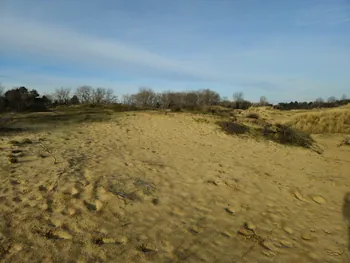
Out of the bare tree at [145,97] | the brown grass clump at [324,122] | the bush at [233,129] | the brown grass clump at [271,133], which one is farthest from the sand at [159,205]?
the bare tree at [145,97]

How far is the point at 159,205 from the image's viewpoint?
5918 mm

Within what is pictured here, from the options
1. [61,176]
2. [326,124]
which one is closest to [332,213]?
[61,176]

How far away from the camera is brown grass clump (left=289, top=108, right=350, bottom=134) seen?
81.5 ft

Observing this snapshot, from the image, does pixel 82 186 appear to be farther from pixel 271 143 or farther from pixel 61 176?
pixel 271 143

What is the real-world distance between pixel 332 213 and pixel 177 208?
141 inches

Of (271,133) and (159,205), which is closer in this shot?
(159,205)

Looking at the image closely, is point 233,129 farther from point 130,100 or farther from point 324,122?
point 130,100

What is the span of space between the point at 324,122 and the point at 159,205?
24.5 metres

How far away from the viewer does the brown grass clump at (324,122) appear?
24.8 metres

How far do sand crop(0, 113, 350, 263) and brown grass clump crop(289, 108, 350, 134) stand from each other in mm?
15498

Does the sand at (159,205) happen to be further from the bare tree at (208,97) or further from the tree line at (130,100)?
the bare tree at (208,97)

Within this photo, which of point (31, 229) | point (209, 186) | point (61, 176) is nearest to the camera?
point (31, 229)

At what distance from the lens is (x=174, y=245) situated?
15.0 ft

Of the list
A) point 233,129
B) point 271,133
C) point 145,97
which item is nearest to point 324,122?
point 271,133
